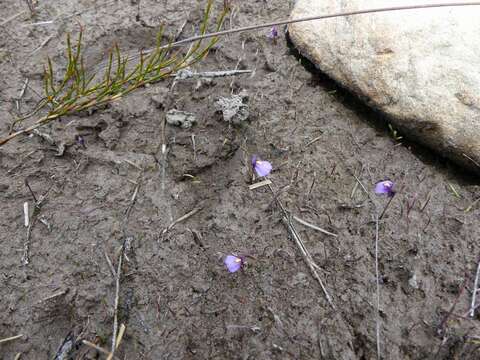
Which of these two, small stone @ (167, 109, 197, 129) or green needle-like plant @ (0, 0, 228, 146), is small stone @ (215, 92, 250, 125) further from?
green needle-like plant @ (0, 0, 228, 146)

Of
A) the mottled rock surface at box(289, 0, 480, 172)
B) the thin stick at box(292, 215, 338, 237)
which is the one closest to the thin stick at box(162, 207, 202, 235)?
the thin stick at box(292, 215, 338, 237)

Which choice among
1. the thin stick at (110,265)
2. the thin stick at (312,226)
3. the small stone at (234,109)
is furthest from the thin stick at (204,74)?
the thin stick at (110,265)

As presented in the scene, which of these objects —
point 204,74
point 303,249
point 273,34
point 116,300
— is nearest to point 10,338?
point 116,300

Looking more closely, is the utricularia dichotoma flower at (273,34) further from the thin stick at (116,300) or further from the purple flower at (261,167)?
the thin stick at (116,300)

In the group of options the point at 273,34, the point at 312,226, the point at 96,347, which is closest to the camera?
the point at 96,347

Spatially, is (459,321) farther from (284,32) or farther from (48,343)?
(284,32)

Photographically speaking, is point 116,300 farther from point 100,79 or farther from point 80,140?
point 100,79

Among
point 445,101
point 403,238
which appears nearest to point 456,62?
point 445,101
